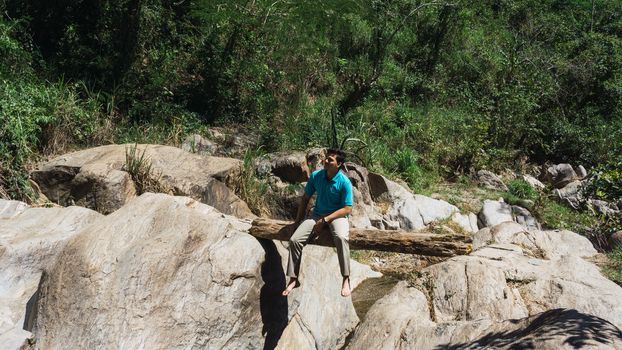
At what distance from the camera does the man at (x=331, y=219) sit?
19.8 ft

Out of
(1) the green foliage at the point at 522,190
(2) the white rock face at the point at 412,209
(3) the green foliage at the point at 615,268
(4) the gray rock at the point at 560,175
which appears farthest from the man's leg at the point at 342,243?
(4) the gray rock at the point at 560,175

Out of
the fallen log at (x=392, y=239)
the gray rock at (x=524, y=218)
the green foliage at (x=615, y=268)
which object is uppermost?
the fallen log at (x=392, y=239)

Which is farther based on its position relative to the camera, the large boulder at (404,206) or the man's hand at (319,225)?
the large boulder at (404,206)

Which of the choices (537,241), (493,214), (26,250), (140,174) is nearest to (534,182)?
(493,214)

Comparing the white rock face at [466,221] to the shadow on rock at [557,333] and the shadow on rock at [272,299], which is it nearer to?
the shadow on rock at [272,299]

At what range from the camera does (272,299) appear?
642 centimetres

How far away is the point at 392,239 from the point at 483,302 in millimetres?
1822

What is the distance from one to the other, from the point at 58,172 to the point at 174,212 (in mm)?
4543

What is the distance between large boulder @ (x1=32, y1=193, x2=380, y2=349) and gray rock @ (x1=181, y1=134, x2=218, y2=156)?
620 centimetres

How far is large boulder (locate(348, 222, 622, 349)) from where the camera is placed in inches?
233

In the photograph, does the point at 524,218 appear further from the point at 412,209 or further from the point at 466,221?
the point at 412,209


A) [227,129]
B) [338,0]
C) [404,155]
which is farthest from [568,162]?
[227,129]

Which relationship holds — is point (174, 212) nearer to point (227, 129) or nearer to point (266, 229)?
point (266, 229)

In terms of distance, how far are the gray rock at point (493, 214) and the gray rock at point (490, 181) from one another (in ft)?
5.79
